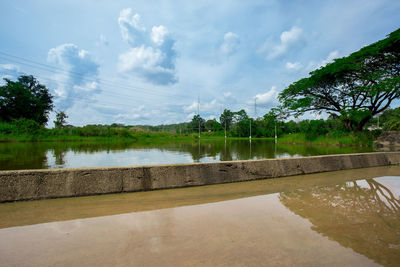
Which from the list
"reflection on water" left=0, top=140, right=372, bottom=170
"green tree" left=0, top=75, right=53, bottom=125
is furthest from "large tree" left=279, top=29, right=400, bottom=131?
"green tree" left=0, top=75, right=53, bottom=125

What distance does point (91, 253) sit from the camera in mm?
1761

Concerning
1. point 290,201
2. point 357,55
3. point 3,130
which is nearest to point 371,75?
point 357,55

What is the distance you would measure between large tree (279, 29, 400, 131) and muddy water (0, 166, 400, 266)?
772 inches

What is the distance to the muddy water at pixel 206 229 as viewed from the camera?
170cm

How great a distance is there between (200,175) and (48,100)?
49220 mm

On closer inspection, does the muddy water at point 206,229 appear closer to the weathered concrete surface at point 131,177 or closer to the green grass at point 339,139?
the weathered concrete surface at point 131,177

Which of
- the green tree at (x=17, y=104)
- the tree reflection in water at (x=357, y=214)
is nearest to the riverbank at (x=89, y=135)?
the green tree at (x=17, y=104)

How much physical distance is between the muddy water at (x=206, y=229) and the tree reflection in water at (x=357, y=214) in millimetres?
10

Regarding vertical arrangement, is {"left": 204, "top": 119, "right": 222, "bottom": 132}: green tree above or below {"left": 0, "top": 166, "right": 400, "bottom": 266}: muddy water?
above

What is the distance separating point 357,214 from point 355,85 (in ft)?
79.7

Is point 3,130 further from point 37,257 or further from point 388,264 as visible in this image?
point 388,264

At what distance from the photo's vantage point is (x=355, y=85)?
21500mm

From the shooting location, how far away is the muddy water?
1.70 metres

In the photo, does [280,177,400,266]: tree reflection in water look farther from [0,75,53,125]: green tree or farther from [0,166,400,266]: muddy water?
[0,75,53,125]: green tree
